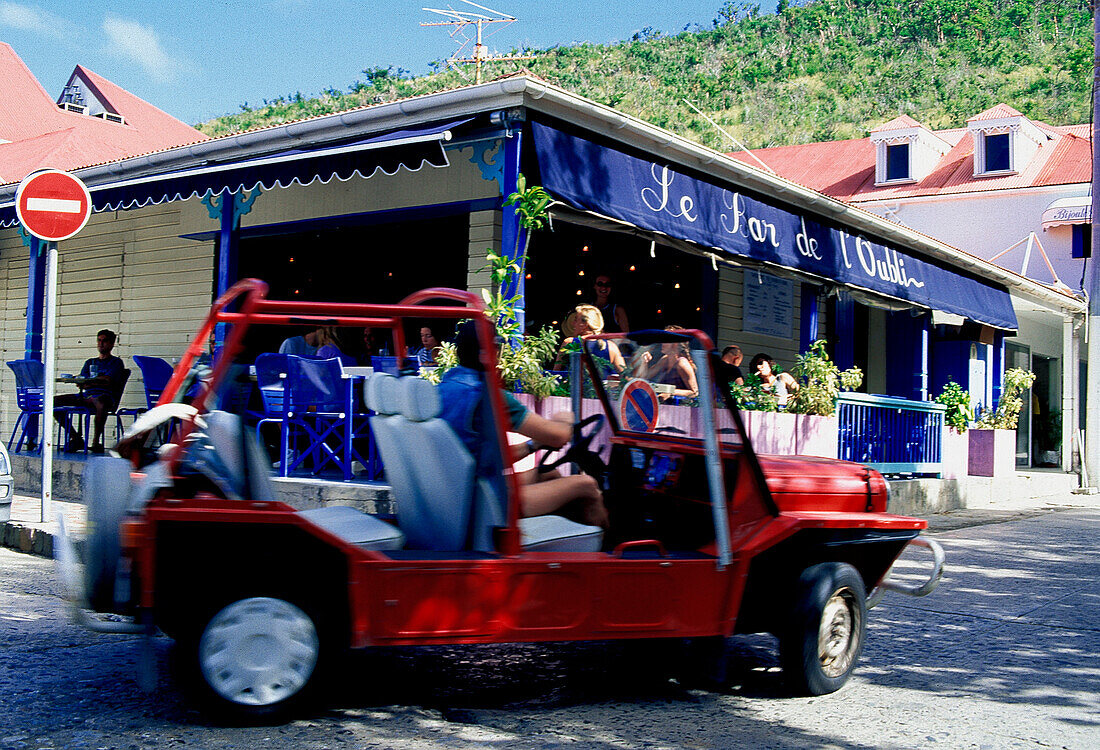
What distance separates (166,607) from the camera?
3.69m

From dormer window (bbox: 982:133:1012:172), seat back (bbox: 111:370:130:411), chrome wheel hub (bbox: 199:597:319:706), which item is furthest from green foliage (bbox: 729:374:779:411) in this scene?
dormer window (bbox: 982:133:1012:172)

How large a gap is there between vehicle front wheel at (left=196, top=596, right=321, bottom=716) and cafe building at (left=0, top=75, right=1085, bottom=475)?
4.79 metres

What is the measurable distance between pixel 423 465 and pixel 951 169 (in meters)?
31.7

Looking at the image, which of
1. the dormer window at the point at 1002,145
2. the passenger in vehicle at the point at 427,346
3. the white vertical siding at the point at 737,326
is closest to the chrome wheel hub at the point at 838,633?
the passenger in vehicle at the point at 427,346

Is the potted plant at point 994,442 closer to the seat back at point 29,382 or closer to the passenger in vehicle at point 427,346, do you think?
the passenger in vehicle at point 427,346

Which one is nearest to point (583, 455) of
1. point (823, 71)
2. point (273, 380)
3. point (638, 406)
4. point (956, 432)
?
point (638, 406)

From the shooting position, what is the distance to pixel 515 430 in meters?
4.54

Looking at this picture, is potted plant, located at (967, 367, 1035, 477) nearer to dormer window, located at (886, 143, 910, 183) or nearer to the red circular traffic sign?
the red circular traffic sign

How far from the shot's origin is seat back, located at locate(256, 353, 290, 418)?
27.0 feet

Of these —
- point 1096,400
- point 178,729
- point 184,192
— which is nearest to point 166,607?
point 178,729

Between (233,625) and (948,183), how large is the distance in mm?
31359

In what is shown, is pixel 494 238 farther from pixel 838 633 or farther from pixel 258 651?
pixel 258 651

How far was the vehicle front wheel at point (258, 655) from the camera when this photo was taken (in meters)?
3.71

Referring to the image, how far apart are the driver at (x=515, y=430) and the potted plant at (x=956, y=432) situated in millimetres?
10236
